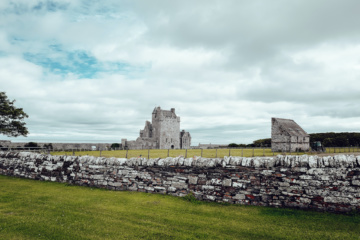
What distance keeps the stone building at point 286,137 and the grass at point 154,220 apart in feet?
112

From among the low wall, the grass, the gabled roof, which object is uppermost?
the gabled roof

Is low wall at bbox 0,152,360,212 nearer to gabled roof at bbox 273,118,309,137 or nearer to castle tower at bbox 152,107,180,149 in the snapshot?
gabled roof at bbox 273,118,309,137

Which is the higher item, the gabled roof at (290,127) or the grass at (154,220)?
the gabled roof at (290,127)

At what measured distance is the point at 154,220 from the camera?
6555 millimetres

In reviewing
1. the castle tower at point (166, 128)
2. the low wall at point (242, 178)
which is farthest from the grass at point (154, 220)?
the castle tower at point (166, 128)

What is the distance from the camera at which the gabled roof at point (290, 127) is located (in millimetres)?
39156

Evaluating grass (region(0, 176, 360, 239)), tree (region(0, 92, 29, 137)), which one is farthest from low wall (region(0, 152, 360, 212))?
tree (region(0, 92, 29, 137))

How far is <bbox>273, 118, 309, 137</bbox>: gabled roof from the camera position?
39156 millimetres

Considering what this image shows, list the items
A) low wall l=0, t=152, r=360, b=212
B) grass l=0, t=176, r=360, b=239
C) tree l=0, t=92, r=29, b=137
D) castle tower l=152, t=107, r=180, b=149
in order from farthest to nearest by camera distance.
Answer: castle tower l=152, t=107, r=180, b=149 < tree l=0, t=92, r=29, b=137 < low wall l=0, t=152, r=360, b=212 < grass l=0, t=176, r=360, b=239

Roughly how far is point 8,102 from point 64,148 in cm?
1355

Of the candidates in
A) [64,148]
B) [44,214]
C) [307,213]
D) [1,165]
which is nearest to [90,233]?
[44,214]

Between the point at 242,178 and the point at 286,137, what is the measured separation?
3410 cm

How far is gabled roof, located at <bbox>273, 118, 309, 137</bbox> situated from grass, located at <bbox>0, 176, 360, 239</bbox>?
35121 millimetres

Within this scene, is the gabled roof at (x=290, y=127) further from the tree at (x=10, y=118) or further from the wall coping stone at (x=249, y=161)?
the tree at (x=10, y=118)
